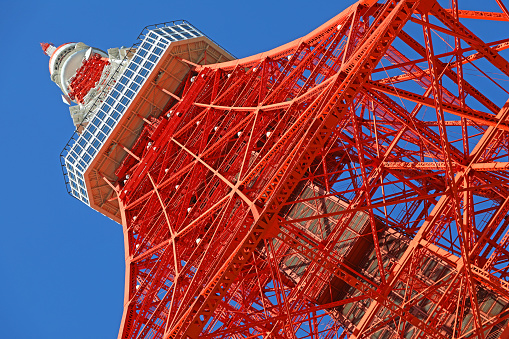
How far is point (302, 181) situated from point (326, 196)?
34.7ft

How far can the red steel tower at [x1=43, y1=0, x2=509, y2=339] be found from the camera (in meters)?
16.4

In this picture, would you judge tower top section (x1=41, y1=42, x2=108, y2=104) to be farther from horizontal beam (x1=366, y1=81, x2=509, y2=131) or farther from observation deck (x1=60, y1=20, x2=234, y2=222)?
horizontal beam (x1=366, y1=81, x2=509, y2=131)

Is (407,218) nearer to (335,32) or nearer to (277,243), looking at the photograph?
(277,243)

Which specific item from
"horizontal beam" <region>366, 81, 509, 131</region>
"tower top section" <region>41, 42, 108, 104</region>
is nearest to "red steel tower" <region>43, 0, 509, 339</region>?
"horizontal beam" <region>366, 81, 509, 131</region>

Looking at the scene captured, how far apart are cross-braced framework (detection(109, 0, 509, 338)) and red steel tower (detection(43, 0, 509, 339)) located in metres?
0.07

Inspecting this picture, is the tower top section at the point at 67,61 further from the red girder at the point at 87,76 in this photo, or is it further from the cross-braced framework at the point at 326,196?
the cross-braced framework at the point at 326,196

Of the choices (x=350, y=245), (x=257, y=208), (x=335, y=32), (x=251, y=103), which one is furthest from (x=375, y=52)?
(x=251, y=103)

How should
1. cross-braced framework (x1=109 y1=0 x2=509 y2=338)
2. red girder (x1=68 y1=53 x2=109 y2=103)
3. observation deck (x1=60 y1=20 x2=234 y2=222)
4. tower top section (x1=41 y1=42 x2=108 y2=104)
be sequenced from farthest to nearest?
tower top section (x1=41 y1=42 x2=108 y2=104) → red girder (x1=68 y1=53 x2=109 y2=103) → observation deck (x1=60 y1=20 x2=234 y2=222) → cross-braced framework (x1=109 y1=0 x2=509 y2=338)

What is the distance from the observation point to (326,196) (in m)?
18.4

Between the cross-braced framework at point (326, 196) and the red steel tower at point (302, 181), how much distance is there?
7cm

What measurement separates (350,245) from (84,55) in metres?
34.9

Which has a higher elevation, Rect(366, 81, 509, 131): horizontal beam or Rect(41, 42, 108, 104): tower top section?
Rect(366, 81, 509, 131): horizontal beam

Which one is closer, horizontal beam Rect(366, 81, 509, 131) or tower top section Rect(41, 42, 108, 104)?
horizontal beam Rect(366, 81, 509, 131)

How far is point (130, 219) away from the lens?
34688 millimetres
